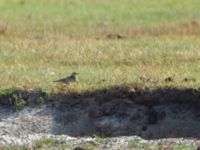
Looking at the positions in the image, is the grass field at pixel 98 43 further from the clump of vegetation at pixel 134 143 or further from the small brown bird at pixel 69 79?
the clump of vegetation at pixel 134 143

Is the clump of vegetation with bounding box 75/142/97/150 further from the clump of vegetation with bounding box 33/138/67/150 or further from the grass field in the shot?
the grass field

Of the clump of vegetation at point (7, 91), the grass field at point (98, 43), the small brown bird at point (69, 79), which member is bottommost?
the grass field at point (98, 43)

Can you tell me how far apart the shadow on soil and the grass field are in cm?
16

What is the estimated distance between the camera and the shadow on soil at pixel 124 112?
31.3 ft

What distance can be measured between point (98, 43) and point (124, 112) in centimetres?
416

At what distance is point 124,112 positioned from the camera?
9.71m

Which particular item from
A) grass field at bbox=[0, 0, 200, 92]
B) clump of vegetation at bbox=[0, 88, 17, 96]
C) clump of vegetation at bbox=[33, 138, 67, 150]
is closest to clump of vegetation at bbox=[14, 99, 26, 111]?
clump of vegetation at bbox=[0, 88, 17, 96]

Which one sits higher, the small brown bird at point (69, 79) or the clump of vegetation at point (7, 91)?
the small brown bird at point (69, 79)

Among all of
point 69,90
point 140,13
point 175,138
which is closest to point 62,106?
point 69,90

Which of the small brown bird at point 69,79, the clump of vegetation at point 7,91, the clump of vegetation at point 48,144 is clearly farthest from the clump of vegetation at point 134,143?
the clump of vegetation at point 7,91

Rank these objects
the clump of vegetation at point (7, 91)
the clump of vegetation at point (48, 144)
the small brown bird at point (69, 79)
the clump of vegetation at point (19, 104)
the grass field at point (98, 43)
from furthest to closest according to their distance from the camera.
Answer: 1. the grass field at point (98, 43)
2. the small brown bird at point (69, 79)
3. the clump of vegetation at point (7, 91)
4. the clump of vegetation at point (19, 104)
5. the clump of vegetation at point (48, 144)

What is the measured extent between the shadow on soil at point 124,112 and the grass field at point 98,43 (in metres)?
0.16

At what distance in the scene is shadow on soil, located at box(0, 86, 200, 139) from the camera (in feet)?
31.3

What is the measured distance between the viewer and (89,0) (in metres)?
22.2
